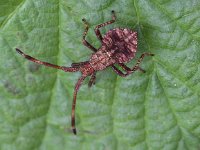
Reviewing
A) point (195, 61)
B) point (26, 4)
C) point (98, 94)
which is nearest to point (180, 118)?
point (195, 61)

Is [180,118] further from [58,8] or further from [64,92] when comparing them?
[58,8]

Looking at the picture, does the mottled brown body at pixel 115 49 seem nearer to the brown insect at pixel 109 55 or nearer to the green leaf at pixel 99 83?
the brown insect at pixel 109 55

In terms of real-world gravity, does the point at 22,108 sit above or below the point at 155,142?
above

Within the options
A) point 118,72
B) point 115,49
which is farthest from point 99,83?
point 115,49

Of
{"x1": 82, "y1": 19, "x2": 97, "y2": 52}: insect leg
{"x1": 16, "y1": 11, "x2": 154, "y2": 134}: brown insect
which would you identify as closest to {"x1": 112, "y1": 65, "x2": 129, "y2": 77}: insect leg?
{"x1": 16, "y1": 11, "x2": 154, "y2": 134}: brown insect

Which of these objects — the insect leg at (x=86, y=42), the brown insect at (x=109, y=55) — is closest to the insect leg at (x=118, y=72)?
Answer: the brown insect at (x=109, y=55)
